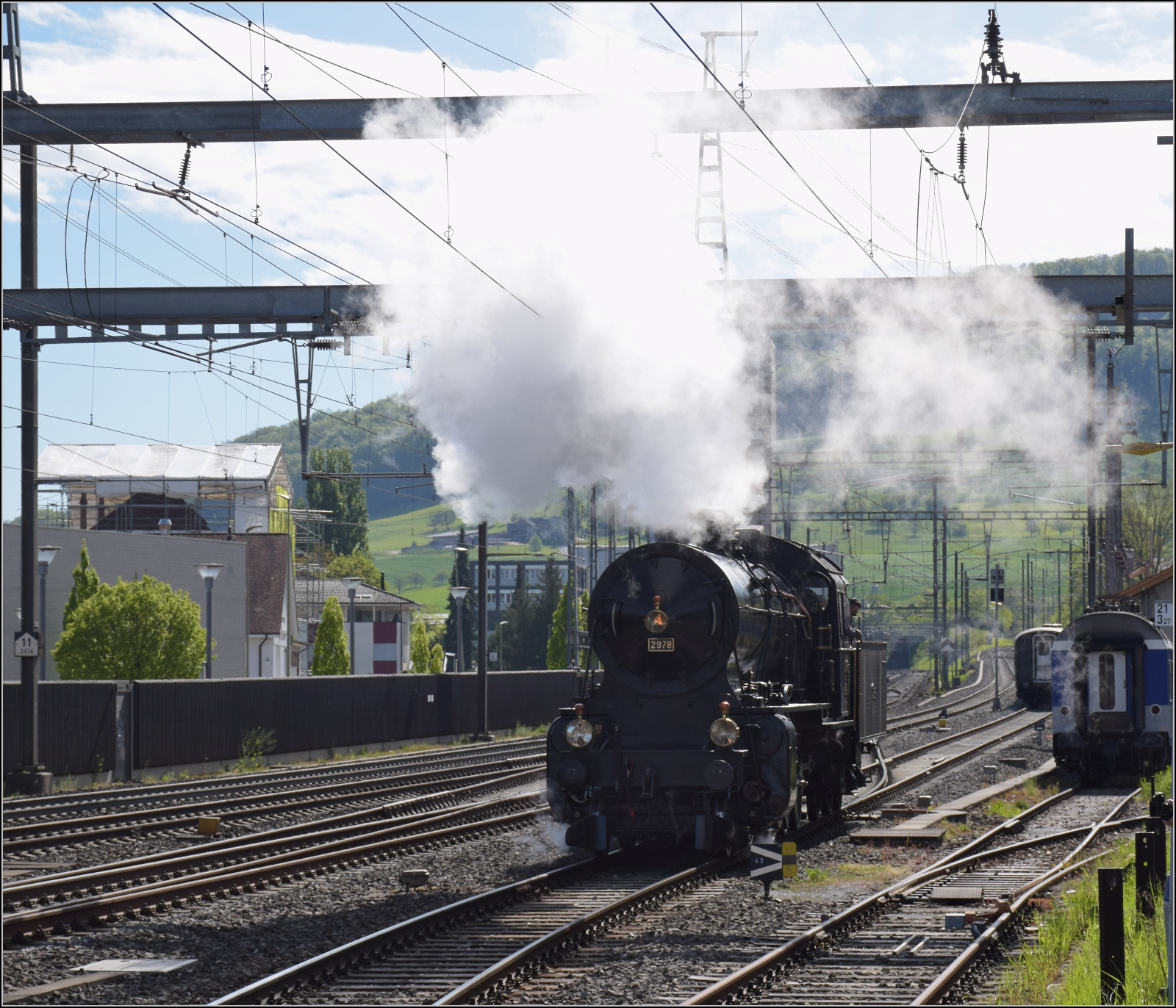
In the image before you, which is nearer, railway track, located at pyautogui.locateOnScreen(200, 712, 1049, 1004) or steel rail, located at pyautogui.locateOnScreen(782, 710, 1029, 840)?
railway track, located at pyautogui.locateOnScreen(200, 712, 1049, 1004)

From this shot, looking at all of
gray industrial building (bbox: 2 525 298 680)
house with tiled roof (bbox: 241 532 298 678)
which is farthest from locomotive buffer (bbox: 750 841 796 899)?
house with tiled roof (bbox: 241 532 298 678)

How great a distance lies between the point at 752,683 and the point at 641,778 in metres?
1.47

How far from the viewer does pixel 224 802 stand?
1883cm

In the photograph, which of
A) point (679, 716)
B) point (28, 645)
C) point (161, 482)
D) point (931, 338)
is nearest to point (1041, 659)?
point (931, 338)

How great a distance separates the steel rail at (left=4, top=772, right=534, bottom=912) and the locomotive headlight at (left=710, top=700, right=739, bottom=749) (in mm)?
5145

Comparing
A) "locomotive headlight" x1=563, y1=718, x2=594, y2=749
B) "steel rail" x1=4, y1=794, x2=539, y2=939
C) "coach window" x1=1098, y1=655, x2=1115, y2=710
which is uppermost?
"locomotive headlight" x1=563, y1=718, x2=594, y2=749

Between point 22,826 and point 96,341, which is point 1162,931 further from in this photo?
point 96,341

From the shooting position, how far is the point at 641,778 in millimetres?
12664

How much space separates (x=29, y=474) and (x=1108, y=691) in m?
18.4

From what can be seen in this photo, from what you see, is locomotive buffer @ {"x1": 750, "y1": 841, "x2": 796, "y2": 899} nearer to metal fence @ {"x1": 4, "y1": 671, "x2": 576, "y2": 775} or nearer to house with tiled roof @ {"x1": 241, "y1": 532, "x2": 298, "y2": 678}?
metal fence @ {"x1": 4, "y1": 671, "x2": 576, "y2": 775}

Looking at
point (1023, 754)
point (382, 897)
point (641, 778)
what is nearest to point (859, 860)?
point (641, 778)

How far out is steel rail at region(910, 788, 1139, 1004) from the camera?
800 centimetres

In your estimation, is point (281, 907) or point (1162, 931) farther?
point (281, 907)

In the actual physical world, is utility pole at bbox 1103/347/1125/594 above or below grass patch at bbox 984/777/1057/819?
above
